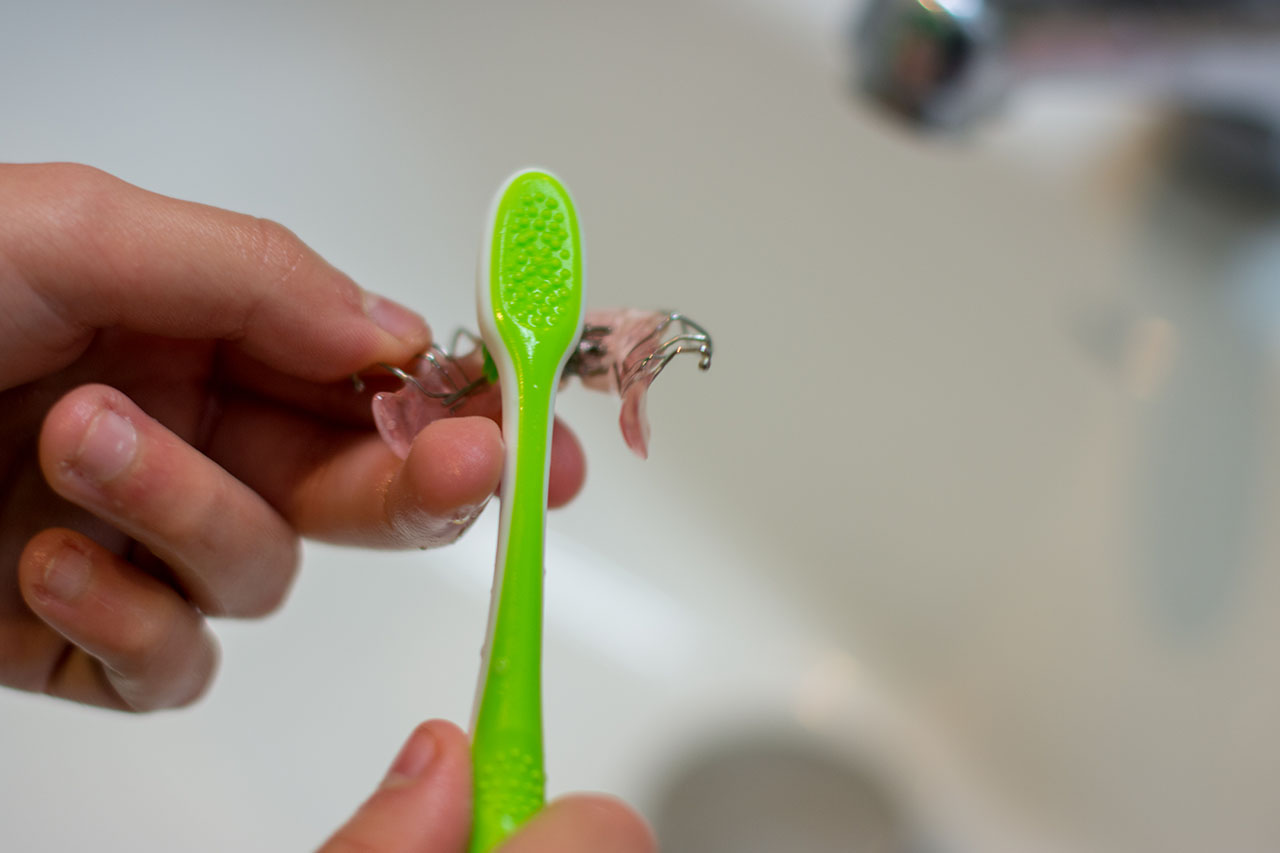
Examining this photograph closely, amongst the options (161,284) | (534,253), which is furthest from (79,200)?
(534,253)

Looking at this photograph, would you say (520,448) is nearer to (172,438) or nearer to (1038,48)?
(172,438)

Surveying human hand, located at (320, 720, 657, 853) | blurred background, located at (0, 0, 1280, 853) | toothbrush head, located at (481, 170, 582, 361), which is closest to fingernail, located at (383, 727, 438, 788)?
human hand, located at (320, 720, 657, 853)

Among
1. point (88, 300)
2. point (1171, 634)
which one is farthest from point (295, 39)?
point (1171, 634)

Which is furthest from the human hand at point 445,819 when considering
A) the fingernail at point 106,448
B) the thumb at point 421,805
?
the fingernail at point 106,448

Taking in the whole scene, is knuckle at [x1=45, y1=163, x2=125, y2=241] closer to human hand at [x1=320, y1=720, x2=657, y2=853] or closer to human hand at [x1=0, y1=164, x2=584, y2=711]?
human hand at [x1=0, y1=164, x2=584, y2=711]

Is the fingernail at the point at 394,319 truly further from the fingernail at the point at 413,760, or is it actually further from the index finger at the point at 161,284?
the fingernail at the point at 413,760
